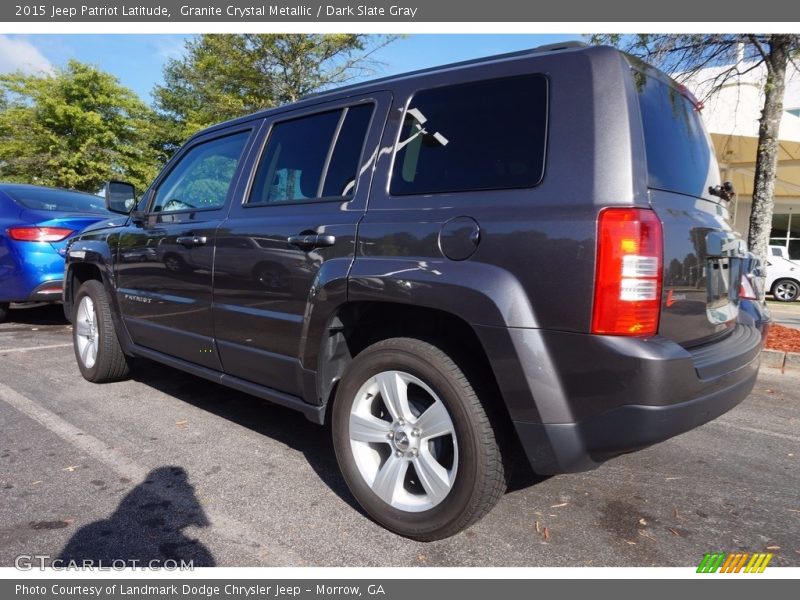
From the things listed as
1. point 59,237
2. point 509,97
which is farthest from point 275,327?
point 59,237

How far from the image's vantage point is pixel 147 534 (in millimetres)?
2352

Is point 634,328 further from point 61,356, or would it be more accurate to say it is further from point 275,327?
point 61,356

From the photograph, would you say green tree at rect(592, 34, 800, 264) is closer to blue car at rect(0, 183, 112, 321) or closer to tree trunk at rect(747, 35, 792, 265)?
tree trunk at rect(747, 35, 792, 265)

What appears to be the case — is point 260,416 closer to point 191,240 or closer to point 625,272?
point 191,240

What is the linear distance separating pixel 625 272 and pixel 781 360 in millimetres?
4829

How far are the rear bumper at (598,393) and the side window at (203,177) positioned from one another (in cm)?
214

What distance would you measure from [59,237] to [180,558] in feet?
17.9

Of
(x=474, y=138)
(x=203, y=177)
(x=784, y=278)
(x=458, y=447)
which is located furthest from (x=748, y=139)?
(x=458, y=447)

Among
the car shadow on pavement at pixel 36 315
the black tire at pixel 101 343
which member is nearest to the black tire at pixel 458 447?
the black tire at pixel 101 343

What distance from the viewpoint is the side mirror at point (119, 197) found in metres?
4.07

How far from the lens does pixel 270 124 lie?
323 cm

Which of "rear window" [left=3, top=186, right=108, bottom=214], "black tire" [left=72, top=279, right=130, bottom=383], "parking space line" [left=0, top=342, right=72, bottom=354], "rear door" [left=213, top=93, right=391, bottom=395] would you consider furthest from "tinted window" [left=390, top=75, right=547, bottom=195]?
"rear window" [left=3, top=186, right=108, bottom=214]

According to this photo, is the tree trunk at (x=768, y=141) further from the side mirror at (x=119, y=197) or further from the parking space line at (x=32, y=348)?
the parking space line at (x=32, y=348)

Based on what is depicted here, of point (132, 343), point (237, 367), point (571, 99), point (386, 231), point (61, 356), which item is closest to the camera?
point (571, 99)
